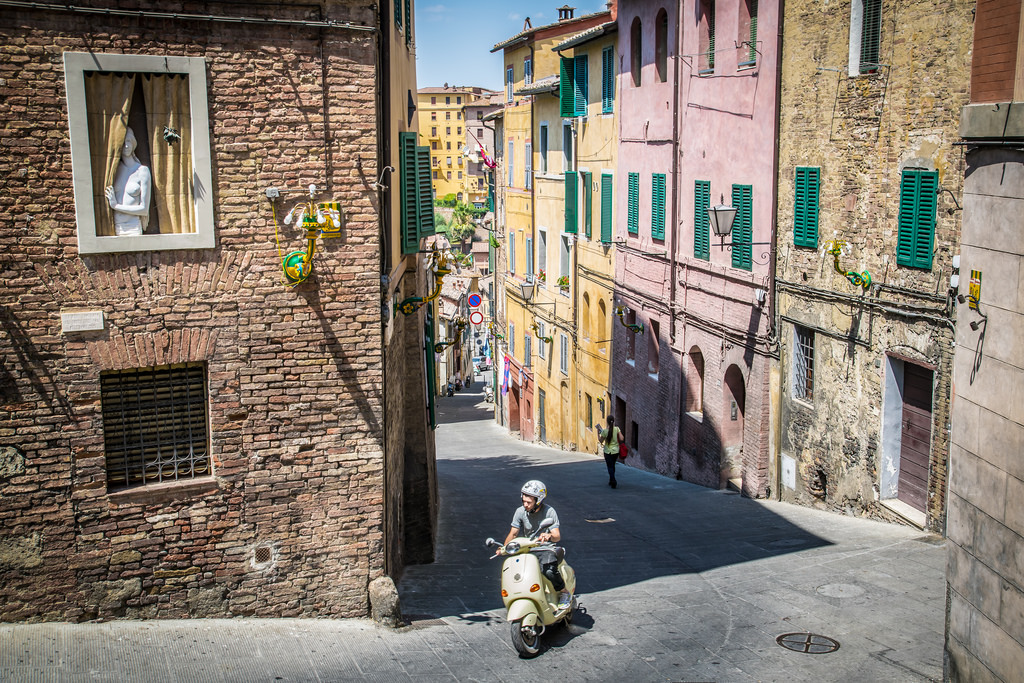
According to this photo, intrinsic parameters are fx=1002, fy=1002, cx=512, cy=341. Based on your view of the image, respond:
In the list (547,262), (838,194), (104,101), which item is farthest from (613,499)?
(547,262)

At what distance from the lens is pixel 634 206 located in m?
26.7

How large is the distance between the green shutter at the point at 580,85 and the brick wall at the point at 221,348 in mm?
21935

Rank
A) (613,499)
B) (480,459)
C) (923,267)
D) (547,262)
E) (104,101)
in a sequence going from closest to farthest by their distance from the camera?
(104,101)
(923,267)
(613,499)
(480,459)
(547,262)

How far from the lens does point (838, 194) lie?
16641 millimetres

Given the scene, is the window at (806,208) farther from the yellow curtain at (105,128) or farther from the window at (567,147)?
the window at (567,147)

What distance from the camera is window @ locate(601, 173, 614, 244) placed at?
2858 centimetres

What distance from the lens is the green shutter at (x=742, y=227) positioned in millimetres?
19656

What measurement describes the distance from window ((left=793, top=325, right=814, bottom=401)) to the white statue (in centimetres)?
1212

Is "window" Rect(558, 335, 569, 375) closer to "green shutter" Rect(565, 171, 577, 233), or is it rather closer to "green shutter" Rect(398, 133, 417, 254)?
"green shutter" Rect(565, 171, 577, 233)

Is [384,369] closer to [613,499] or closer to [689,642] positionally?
[689,642]

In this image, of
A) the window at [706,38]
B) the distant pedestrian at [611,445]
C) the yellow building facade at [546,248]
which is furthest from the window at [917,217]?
the yellow building facade at [546,248]

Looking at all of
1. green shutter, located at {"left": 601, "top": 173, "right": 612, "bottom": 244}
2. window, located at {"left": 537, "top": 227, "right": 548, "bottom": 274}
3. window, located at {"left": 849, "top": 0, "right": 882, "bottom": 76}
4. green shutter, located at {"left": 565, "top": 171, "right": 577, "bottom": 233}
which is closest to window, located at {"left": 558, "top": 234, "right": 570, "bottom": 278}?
green shutter, located at {"left": 565, "top": 171, "right": 577, "bottom": 233}

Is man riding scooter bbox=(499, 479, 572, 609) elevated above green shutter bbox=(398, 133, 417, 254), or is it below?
below

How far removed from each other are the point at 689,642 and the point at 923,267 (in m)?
7.19
